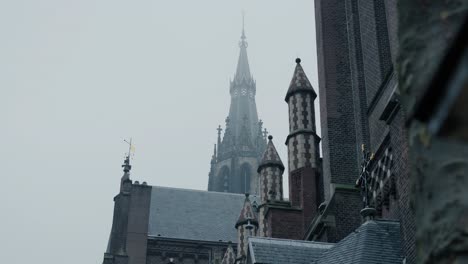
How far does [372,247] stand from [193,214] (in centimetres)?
3160

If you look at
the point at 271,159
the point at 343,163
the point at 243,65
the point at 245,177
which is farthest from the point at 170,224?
Answer: the point at 243,65

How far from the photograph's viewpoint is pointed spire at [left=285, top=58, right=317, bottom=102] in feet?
71.5

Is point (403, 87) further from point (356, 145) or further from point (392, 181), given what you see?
point (356, 145)

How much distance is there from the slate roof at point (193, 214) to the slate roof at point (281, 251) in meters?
26.9

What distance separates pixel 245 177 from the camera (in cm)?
6094

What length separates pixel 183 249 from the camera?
40.6 metres

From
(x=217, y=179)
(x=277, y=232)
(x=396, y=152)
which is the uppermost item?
(x=217, y=179)

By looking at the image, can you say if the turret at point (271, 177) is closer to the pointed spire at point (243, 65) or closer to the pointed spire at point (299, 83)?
the pointed spire at point (299, 83)

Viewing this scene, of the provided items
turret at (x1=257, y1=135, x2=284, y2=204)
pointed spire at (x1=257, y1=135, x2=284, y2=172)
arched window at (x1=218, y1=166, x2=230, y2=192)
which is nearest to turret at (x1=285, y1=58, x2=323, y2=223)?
turret at (x1=257, y1=135, x2=284, y2=204)

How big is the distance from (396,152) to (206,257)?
1172 inches

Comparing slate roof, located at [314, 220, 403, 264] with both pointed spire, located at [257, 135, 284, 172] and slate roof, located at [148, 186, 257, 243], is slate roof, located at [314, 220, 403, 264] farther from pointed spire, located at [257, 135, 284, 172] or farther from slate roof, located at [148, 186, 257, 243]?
slate roof, located at [148, 186, 257, 243]

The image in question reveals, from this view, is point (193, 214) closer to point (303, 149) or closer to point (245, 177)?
point (245, 177)

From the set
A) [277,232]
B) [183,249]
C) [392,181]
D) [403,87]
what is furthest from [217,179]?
[403,87]

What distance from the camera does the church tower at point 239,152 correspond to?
6078cm
